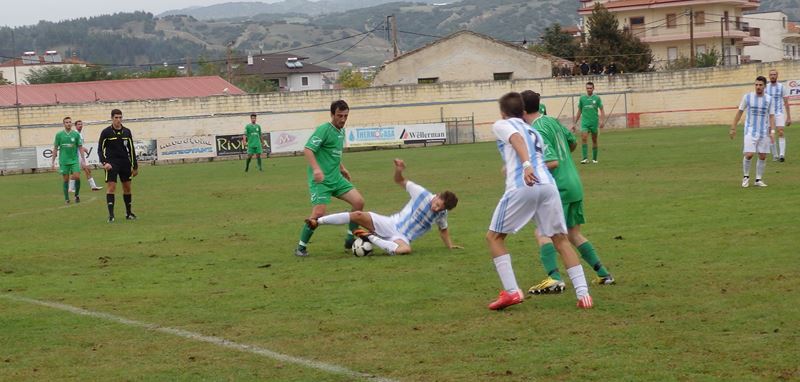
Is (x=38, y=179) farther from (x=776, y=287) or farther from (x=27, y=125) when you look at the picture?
(x=776, y=287)

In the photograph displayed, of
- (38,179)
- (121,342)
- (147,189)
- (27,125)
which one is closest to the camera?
(121,342)

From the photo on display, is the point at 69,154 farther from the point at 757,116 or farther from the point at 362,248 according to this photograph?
the point at 757,116

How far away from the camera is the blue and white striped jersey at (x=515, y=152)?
9.30 meters

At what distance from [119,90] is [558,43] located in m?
36.9

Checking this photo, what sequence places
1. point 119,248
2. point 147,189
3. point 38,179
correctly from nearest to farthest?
point 119,248 < point 147,189 < point 38,179

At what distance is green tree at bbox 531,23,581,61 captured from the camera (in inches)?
3708

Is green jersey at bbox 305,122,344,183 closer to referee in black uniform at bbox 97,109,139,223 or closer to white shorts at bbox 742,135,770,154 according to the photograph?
referee in black uniform at bbox 97,109,139,223

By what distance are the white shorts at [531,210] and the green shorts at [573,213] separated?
837 millimetres

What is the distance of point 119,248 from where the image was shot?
623 inches

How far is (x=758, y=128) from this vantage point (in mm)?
19906

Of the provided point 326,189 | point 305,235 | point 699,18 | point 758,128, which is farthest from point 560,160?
point 699,18

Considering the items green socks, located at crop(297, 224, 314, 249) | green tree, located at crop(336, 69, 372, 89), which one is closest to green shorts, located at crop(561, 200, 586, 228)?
green socks, located at crop(297, 224, 314, 249)

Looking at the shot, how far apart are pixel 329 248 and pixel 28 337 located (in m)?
6.03

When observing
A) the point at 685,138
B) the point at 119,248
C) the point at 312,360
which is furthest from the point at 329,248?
the point at 685,138
